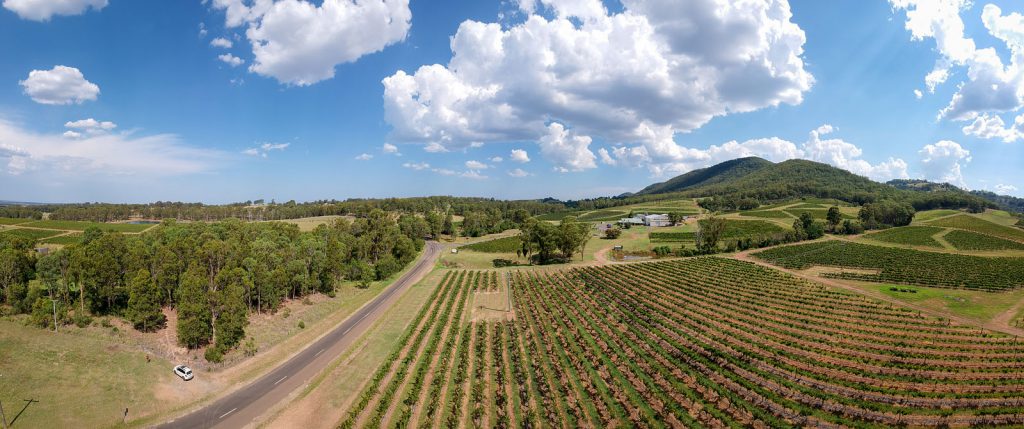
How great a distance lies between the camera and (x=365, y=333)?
5625cm

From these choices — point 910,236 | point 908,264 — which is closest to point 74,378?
point 908,264

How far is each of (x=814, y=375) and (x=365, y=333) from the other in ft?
173

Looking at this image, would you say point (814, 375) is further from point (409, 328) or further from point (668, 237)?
point (668, 237)

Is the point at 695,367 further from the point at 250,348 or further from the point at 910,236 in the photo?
the point at 910,236

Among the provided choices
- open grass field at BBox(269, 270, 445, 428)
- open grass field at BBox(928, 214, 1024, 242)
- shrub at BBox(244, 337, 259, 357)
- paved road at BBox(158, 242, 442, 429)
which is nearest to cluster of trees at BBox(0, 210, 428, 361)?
shrub at BBox(244, 337, 259, 357)

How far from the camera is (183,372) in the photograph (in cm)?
4250

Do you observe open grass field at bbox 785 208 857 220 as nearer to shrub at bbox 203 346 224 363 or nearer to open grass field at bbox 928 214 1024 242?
open grass field at bbox 928 214 1024 242

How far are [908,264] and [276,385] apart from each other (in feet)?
419

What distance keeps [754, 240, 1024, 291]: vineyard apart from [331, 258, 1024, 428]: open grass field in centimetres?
2645

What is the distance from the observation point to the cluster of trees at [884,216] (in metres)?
159

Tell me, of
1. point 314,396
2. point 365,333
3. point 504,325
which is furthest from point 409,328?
point 314,396

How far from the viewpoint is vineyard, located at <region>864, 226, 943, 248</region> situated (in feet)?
403

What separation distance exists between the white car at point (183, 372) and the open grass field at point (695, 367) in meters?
19.3

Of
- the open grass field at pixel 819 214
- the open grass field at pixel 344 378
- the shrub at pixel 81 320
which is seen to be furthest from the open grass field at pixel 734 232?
the shrub at pixel 81 320
